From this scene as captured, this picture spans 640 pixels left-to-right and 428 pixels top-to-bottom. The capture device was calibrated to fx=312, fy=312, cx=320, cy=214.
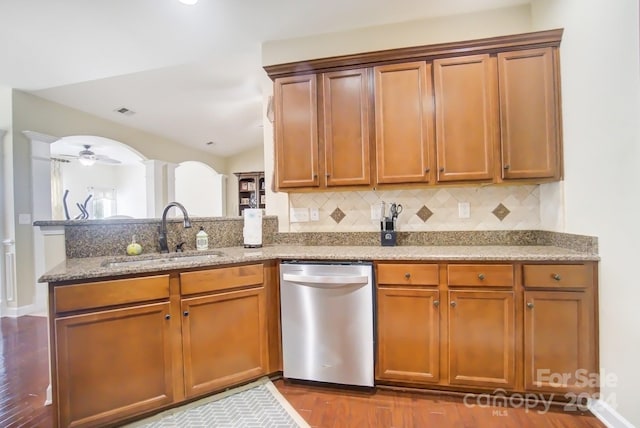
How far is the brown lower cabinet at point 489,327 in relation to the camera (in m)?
1.77

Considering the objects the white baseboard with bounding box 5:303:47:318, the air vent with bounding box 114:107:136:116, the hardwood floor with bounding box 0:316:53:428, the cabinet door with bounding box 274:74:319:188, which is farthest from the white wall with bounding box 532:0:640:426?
the white baseboard with bounding box 5:303:47:318

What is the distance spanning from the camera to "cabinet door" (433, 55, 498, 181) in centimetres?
211

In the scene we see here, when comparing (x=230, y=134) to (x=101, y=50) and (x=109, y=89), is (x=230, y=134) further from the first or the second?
(x=101, y=50)

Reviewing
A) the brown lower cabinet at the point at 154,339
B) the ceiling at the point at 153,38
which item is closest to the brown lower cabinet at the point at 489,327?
the brown lower cabinet at the point at 154,339

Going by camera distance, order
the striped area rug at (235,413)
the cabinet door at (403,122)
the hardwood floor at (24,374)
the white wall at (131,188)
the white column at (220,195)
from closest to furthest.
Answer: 1. the striped area rug at (235,413)
2. the hardwood floor at (24,374)
3. the cabinet door at (403,122)
4. the white column at (220,195)
5. the white wall at (131,188)

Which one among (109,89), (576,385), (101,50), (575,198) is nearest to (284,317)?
(576,385)

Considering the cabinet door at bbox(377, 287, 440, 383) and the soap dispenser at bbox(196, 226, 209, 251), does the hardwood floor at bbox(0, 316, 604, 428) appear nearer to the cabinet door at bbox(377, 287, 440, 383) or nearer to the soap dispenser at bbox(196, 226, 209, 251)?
the cabinet door at bbox(377, 287, 440, 383)

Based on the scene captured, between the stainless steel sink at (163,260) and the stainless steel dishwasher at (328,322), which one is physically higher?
the stainless steel sink at (163,260)

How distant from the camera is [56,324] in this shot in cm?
155

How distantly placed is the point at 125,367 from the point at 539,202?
2.91 metres

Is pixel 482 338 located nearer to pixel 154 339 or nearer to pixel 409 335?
pixel 409 335

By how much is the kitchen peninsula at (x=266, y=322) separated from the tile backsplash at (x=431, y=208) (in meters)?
0.37

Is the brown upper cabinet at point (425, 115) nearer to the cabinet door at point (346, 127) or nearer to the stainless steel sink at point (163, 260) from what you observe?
the cabinet door at point (346, 127)

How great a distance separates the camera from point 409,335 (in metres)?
1.95
